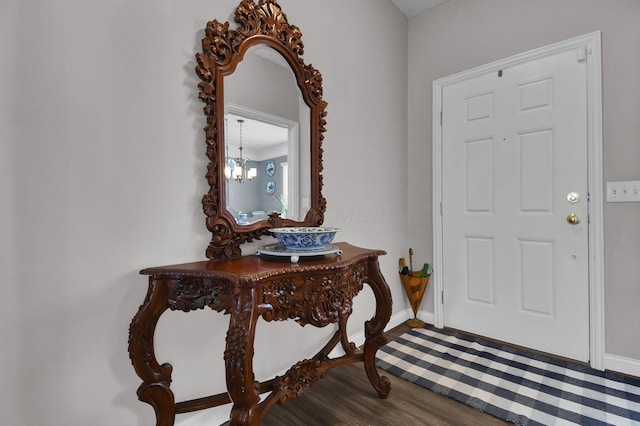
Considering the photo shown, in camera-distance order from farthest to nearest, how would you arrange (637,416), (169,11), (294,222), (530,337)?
(530,337) → (294,222) → (637,416) → (169,11)

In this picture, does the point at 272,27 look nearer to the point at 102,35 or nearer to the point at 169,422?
the point at 102,35

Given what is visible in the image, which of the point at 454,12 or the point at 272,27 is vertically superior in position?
the point at 454,12

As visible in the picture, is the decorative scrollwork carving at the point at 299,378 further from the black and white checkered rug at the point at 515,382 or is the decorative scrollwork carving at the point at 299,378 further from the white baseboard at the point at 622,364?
the white baseboard at the point at 622,364

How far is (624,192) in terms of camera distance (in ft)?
5.80

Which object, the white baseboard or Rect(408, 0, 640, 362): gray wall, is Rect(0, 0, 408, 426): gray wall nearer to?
Rect(408, 0, 640, 362): gray wall

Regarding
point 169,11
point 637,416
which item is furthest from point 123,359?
point 637,416

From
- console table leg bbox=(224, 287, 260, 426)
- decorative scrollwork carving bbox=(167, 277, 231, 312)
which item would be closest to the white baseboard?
console table leg bbox=(224, 287, 260, 426)

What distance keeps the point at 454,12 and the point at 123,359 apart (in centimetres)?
314

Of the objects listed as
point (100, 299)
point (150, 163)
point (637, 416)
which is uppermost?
point (150, 163)

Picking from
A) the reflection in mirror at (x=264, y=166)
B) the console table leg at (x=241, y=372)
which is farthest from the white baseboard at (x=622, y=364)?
the console table leg at (x=241, y=372)

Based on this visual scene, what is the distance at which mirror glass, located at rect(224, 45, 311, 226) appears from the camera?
1.39 m

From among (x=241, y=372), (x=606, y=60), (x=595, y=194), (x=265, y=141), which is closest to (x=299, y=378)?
(x=241, y=372)

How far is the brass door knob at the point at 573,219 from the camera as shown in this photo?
1.91m

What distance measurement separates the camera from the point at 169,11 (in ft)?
3.96
